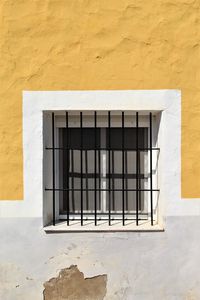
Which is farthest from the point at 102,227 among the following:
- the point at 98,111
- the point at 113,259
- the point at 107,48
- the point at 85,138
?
the point at 107,48

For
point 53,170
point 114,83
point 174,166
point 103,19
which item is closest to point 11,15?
point 103,19

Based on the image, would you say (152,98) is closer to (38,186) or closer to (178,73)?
(178,73)

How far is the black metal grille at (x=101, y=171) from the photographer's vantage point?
15.3 feet

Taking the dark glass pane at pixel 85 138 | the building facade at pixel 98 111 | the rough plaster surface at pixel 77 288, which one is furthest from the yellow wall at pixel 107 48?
the rough plaster surface at pixel 77 288

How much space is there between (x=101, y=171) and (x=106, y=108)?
0.72m

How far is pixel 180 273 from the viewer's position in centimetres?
432

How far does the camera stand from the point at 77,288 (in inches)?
171

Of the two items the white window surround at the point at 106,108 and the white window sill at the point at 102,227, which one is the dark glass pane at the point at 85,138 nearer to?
the white window surround at the point at 106,108

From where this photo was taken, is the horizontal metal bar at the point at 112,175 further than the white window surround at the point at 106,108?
Yes

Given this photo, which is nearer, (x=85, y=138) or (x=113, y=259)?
(x=113, y=259)

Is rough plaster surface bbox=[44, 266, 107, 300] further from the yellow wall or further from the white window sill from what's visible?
the yellow wall

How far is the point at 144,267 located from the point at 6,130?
6.00 ft

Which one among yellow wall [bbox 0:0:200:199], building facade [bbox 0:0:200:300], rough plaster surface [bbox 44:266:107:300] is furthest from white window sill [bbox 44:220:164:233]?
yellow wall [bbox 0:0:200:199]

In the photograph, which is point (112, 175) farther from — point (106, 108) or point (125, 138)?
point (106, 108)
